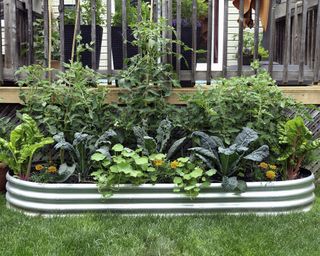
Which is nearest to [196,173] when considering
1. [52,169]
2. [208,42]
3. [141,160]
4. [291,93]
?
[141,160]

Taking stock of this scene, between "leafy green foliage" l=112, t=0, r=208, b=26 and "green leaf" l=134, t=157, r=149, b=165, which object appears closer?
"green leaf" l=134, t=157, r=149, b=165

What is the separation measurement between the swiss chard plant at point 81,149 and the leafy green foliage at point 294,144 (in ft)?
4.54

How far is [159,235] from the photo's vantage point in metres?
2.98

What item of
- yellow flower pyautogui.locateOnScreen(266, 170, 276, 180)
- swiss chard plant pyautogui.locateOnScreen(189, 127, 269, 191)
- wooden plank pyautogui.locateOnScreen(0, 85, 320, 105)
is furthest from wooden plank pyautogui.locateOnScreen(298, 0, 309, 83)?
yellow flower pyautogui.locateOnScreen(266, 170, 276, 180)

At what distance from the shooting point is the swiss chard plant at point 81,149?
351cm

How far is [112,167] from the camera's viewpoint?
3318 mm

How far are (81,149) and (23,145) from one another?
1.50 feet

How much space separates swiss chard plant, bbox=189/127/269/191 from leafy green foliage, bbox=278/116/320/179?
0.25m

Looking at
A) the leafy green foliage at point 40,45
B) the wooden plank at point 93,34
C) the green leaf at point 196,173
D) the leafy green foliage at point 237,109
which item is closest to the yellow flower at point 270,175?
the leafy green foliage at point 237,109

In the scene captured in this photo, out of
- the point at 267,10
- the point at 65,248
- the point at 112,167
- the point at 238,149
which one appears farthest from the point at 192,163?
the point at 267,10

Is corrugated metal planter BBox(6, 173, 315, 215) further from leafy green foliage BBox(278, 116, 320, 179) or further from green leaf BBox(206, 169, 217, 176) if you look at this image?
leafy green foliage BBox(278, 116, 320, 179)

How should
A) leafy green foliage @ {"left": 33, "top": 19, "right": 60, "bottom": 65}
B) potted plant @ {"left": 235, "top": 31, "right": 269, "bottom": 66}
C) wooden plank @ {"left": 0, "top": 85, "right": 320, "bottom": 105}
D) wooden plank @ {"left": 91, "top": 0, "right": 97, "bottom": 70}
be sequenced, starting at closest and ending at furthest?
wooden plank @ {"left": 91, "top": 0, "right": 97, "bottom": 70} → wooden plank @ {"left": 0, "top": 85, "right": 320, "bottom": 105} → leafy green foliage @ {"left": 33, "top": 19, "right": 60, "bottom": 65} → potted plant @ {"left": 235, "top": 31, "right": 269, "bottom": 66}

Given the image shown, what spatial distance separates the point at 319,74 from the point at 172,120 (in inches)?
60.3

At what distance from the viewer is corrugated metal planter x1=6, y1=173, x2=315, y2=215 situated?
11.0 feet
